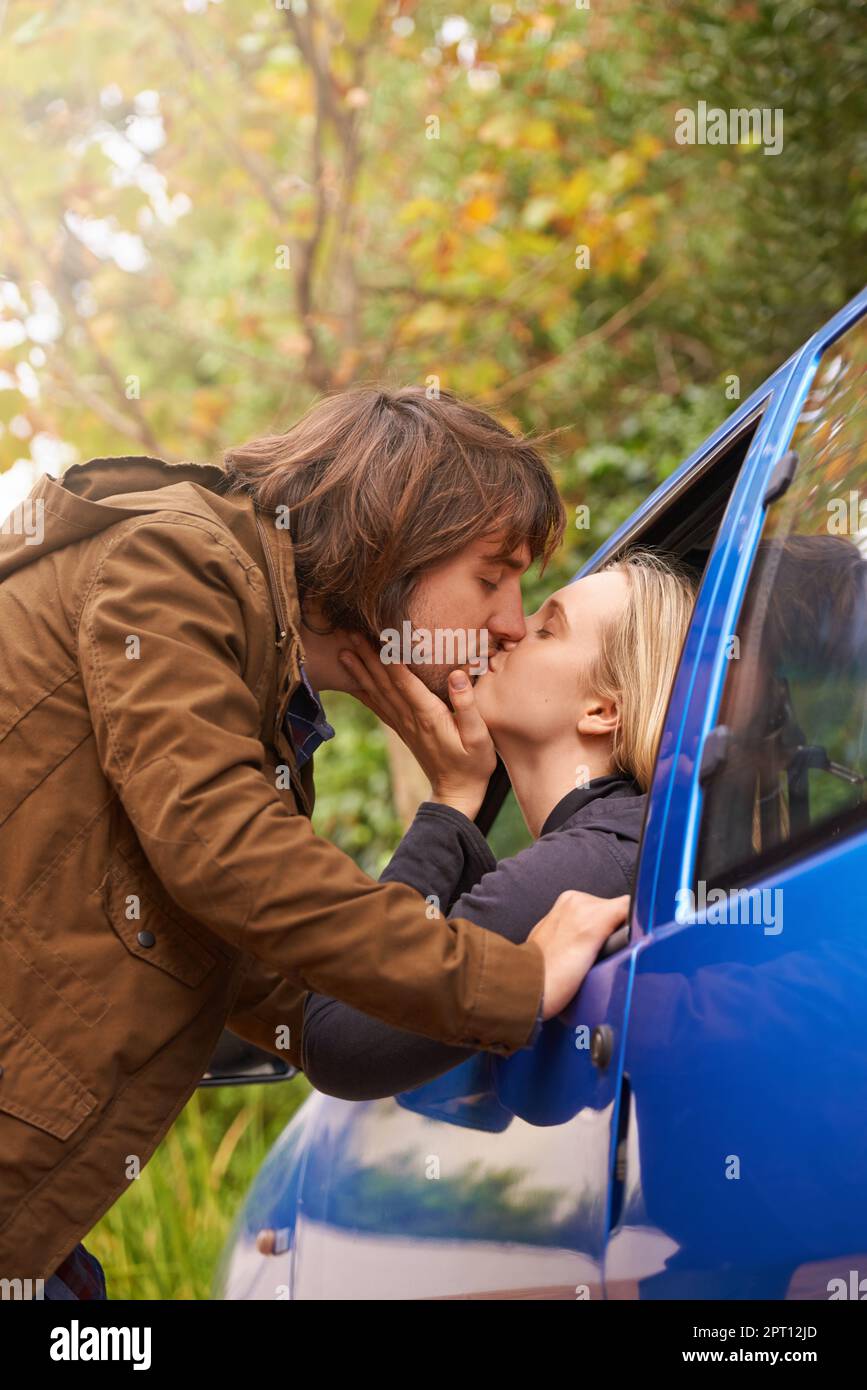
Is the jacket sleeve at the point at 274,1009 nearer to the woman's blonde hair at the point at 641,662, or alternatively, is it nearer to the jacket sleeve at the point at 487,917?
the jacket sleeve at the point at 487,917

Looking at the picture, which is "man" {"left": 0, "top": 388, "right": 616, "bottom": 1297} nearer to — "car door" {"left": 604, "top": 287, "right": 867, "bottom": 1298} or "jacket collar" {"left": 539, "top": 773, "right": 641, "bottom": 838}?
"car door" {"left": 604, "top": 287, "right": 867, "bottom": 1298}

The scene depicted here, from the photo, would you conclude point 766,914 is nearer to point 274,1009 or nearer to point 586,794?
point 586,794

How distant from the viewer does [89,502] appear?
1.93m

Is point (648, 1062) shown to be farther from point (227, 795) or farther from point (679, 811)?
point (227, 795)

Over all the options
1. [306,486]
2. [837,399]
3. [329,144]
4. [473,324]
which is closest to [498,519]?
[306,486]

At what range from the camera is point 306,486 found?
2.25 m

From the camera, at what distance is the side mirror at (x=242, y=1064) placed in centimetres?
295

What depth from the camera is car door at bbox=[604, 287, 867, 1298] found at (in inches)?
52.7

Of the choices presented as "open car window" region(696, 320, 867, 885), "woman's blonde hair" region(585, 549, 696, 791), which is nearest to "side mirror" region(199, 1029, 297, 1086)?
"woman's blonde hair" region(585, 549, 696, 791)

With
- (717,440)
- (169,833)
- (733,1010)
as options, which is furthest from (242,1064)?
(733,1010)

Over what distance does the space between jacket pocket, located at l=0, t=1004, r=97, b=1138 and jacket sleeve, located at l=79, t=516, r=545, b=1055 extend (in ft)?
0.91

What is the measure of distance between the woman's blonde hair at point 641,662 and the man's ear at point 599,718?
0.4 inches

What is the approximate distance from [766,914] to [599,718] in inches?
35.6

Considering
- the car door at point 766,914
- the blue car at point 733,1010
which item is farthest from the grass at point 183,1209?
the car door at point 766,914
